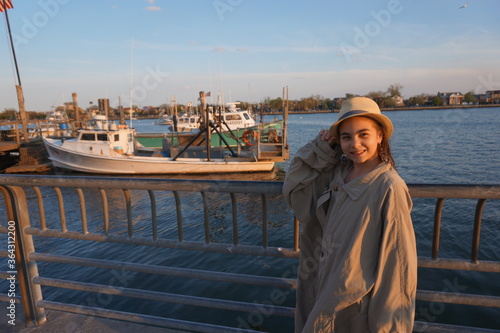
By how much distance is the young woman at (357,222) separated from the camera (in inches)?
58.6

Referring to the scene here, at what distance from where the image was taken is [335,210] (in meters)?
1.67

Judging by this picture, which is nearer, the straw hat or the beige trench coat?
the beige trench coat

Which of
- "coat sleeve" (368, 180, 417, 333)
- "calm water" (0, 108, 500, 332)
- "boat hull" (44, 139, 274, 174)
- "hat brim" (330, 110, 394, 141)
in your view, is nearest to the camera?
"coat sleeve" (368, 180, 417, 333)

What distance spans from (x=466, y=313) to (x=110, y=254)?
936cm

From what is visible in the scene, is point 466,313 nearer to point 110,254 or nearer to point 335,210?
point 335,210

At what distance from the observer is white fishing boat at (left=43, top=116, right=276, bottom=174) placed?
67.7ft

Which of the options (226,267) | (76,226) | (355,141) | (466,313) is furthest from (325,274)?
(76,226)

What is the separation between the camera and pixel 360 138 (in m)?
1.68

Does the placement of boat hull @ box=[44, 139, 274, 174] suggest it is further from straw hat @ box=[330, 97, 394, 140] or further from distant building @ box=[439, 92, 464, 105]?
distant building @ box=[439, 92, 464, 105]

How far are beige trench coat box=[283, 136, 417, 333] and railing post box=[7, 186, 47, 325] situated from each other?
245 cm

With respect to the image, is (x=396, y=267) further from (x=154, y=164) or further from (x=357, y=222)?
(x=154, y=164)

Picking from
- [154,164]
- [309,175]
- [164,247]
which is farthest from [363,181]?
[154,164]

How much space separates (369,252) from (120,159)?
69.5 ft

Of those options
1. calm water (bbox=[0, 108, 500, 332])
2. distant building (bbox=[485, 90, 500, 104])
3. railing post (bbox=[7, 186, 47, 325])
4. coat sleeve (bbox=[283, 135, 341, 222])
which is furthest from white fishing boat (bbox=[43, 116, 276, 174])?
distant building (bbox=[485, 90, 500, 104])
